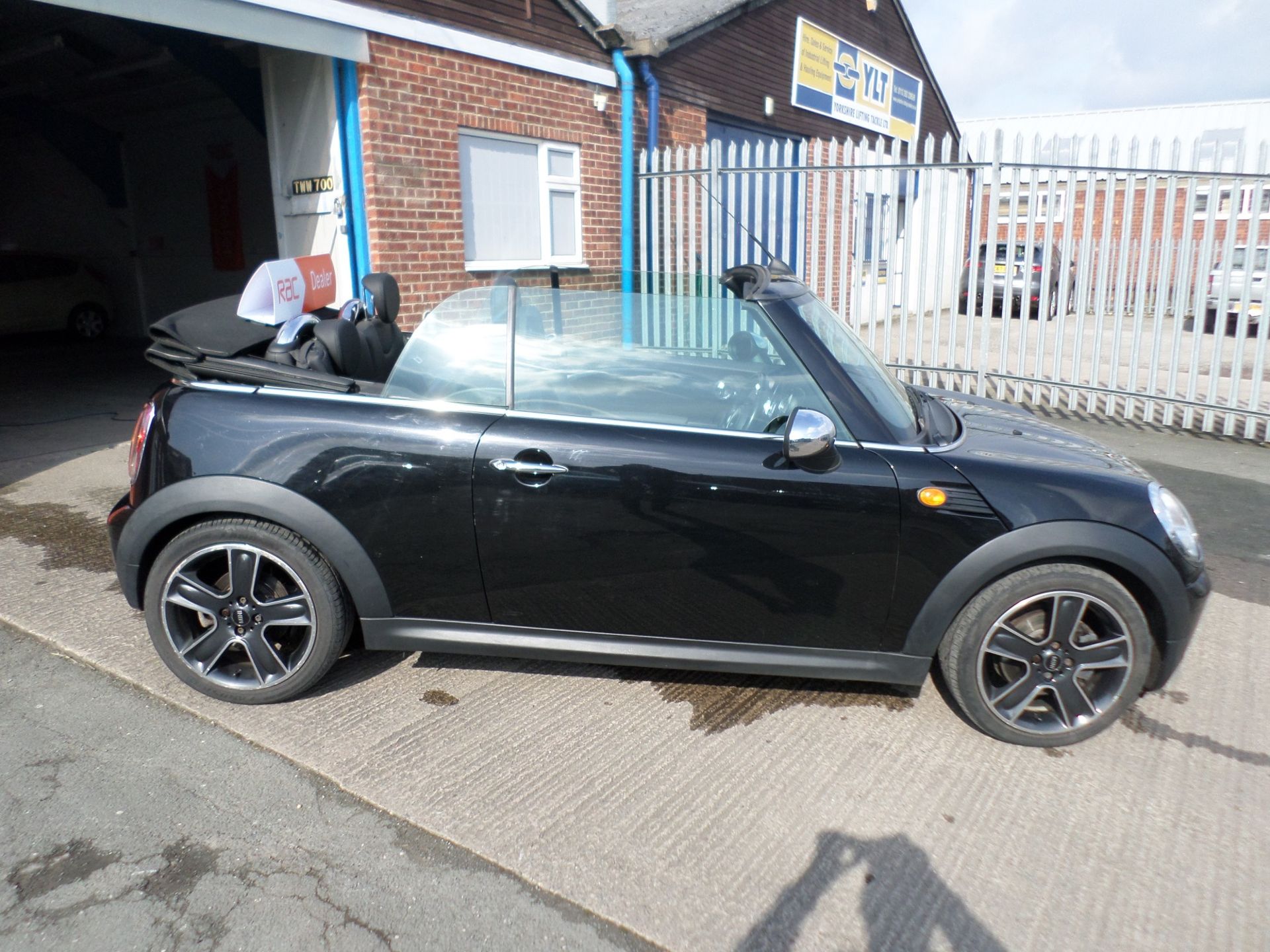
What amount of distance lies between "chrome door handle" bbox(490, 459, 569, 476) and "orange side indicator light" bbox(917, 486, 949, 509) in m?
1.14

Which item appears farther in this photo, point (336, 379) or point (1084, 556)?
point (336, 379)

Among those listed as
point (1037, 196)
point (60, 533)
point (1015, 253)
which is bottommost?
point (60, 533)

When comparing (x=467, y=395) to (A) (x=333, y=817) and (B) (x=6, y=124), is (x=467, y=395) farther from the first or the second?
(B) (x=6, y=124)

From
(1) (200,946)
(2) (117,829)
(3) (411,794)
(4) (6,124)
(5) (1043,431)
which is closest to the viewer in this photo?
(1) (200,946)

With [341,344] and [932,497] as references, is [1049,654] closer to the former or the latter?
[932,497]

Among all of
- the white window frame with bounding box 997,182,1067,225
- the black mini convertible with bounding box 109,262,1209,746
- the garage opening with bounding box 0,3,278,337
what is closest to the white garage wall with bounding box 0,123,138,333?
the garage opening with bounding box 0,3,278,337

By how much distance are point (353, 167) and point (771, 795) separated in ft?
21.6

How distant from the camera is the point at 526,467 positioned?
3.02 meters

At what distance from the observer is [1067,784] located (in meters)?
2.91

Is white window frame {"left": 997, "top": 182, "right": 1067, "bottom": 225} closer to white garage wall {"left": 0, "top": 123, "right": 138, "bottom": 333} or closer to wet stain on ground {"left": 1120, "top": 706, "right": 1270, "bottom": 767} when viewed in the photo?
wet stain on ground {"left": 1120, "top": 706, "right": 1270, "bottom": 767}

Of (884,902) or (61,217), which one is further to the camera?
(61,217)

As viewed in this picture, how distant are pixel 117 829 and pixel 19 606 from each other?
204 centimetres

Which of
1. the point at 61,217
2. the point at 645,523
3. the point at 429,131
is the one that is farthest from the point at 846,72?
the point at 645,523

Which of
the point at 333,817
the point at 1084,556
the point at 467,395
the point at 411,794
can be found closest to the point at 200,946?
the point at 333,817
